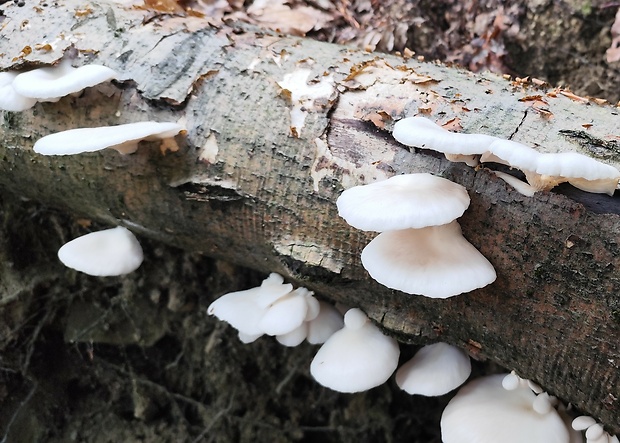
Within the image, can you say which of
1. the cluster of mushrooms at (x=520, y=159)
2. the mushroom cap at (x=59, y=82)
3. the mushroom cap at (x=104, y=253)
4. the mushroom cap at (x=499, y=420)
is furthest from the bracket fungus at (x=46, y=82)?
the mushroom cap at (x=499, y=420)

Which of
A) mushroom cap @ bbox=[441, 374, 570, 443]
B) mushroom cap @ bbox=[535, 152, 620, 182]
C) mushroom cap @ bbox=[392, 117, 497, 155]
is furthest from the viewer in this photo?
mushroom cap @ bbox=[441, 374, 570, 443]

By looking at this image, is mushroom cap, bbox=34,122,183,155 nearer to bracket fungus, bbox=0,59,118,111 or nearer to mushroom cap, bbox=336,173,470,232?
bracket fungus, bbox=0,59,118,111

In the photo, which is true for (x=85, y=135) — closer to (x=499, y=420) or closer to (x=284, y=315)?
(x=284, y=315)

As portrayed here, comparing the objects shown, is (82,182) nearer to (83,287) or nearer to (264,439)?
(83,287)

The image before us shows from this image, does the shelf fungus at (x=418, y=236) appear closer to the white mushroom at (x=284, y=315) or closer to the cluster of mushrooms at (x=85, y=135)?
the white mushroom at (x=284, y=315)

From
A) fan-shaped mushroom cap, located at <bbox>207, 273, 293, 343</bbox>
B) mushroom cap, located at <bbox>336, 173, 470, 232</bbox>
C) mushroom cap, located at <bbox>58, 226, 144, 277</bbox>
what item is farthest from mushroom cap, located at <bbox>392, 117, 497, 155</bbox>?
mushroom cap, located at <bbox>58, 226, 144, 277</bbox>

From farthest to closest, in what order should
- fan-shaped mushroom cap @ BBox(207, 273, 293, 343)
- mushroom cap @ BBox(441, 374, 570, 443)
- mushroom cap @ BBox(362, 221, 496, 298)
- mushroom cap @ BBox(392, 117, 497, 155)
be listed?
fan-shaped mushroom cap @ BBox(207, 273, 293, 343), mushroom cap @ BBox(441, 374, 570, 443), mushroom cap @ BBox(362, 221, 496, 298), mushroom cap @ BBox(392, 117, 497, 155)
